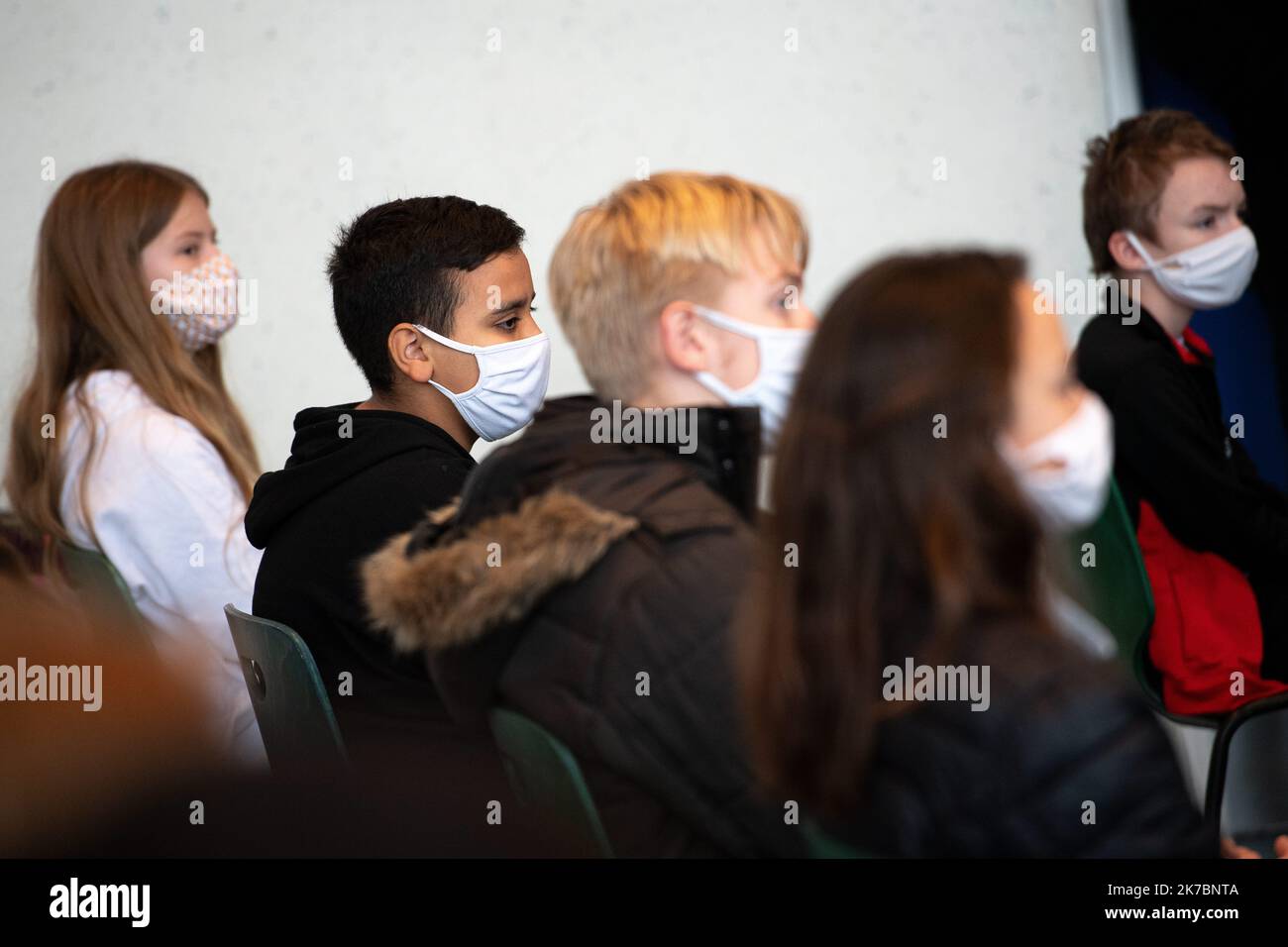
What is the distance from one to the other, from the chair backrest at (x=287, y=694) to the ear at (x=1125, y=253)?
1.40m

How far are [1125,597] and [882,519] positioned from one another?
3.33ft

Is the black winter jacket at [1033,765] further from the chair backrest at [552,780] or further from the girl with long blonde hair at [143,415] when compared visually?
the girl with long blonde hair at [143,415]

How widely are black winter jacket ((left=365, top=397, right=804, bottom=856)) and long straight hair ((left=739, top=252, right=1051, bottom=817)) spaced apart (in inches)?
5.1

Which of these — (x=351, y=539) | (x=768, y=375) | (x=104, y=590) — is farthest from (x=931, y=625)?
(x=104, y=590)

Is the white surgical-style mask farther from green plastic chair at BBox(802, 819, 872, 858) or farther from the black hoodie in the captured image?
green plastic chair at BBox(802, 819, 872, 858)

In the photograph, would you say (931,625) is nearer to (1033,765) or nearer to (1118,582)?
(1033,765)

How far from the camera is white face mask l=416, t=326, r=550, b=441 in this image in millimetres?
1751

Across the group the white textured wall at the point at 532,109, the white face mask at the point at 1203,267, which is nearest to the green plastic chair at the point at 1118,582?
the white face mask at the point at 1203,267

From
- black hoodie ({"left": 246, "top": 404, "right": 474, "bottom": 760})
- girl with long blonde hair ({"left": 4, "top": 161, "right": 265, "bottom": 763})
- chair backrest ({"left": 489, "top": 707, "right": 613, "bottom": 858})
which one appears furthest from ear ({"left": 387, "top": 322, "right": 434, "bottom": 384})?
chair backrest ({"left": 489, "top": 707, "right": 613, "bottom": 858})

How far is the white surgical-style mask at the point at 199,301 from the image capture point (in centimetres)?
204

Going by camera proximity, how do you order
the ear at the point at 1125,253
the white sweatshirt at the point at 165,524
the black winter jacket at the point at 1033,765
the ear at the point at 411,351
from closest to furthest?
the black winter jacket at the point at 1033,765 < the ear at the point at 411,351 < the white sweatshirt at the point at 165,524 < the ear at the point at 1125,253

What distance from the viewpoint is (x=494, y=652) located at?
1084 mm

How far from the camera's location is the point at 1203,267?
1.94 metres
